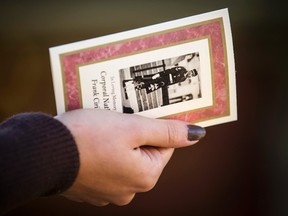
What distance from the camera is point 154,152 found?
0.60 metres

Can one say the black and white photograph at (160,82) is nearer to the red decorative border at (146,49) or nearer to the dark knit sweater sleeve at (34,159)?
the red decorative border at (146,49)

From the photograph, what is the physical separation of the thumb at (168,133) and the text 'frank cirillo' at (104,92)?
81mm

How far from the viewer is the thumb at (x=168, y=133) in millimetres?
564

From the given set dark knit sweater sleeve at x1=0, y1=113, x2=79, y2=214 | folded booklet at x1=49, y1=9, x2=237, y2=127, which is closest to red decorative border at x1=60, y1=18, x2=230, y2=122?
folded booklet at x1=49, y1=9, x2=237, y2=127

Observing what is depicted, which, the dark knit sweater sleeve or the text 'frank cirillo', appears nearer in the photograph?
→ the dark knit sweater sleeve

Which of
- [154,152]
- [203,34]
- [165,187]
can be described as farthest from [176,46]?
[165,187]

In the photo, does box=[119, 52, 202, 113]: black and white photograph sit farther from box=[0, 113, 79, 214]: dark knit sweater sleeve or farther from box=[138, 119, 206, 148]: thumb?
box=[0, 113, 79, 214]: dark knit sweater sleeve

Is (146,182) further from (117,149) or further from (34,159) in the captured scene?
(34,159)

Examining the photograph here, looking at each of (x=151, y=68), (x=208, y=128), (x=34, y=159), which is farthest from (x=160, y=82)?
(x=34, y=159)

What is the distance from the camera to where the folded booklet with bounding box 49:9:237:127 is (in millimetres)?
586

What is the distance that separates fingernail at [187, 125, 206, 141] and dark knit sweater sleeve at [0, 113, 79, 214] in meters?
0.22

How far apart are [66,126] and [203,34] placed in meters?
0.28

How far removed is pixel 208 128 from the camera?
67 cm

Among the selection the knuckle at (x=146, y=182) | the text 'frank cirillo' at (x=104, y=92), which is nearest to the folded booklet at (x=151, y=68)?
the text 'frank cirillo' at (x=104, y=92)
